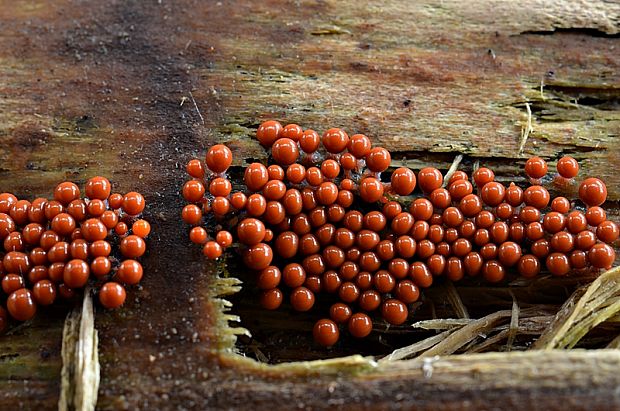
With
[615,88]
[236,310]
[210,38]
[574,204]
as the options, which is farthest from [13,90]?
[615,88]

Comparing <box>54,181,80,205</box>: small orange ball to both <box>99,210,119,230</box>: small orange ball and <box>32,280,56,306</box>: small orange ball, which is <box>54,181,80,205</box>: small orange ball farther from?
<box>32,280,56,306</box>: small orange ball

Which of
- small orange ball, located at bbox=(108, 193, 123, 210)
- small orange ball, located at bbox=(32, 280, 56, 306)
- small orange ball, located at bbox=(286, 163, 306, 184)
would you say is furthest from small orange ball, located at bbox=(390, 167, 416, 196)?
small orange ball, located at bbox=(32, 280, 56, 306)

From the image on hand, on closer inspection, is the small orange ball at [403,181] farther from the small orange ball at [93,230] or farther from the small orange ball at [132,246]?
the small orange ball at [93,230]

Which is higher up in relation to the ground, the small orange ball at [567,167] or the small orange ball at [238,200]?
the small orange ball at [567,167]

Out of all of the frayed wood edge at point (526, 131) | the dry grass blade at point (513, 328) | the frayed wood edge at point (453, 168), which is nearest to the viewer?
the dry grass blade at point (513, 328)

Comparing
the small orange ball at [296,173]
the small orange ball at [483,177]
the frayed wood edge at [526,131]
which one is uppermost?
the frayed wood edge at [526,131]

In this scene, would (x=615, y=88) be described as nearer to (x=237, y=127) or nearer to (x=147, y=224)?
(x=237, y=127)

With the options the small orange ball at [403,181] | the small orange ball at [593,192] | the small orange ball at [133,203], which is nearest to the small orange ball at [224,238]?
the small orange ball at [133,203]

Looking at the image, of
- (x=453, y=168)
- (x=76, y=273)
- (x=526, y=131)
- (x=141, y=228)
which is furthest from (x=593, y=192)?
(x=76, y=273)
